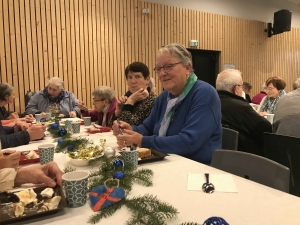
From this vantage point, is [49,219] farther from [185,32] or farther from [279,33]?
[279,33]

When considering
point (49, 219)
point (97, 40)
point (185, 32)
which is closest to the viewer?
point (49, 219)

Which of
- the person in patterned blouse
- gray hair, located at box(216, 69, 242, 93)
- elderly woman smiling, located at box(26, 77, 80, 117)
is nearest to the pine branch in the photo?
the person in patterned blouse

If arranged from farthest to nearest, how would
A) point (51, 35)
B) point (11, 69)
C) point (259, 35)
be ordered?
1. point (259, 35)
2. point (51, 35)
3. point (11, 69)

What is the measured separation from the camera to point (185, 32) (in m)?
8.22

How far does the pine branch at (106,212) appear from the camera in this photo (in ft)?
3.26

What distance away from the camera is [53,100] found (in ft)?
16.2

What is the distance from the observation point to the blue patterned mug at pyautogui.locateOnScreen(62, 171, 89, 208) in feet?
3.56

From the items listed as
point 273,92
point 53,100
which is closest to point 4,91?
point 53,100

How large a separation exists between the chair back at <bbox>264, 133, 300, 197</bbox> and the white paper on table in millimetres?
835

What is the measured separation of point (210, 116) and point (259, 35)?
9290mm

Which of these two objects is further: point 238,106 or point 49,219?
point 238,106

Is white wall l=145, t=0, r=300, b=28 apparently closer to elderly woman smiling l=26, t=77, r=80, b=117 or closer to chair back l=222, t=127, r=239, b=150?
elderly woman smiling l=26, t=77, r=80, b=117

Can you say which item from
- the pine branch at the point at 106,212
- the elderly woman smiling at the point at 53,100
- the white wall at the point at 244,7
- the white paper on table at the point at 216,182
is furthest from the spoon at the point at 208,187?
the white wall at the point at 244,7

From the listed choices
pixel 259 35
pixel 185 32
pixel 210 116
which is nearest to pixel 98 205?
pixel 210 116
